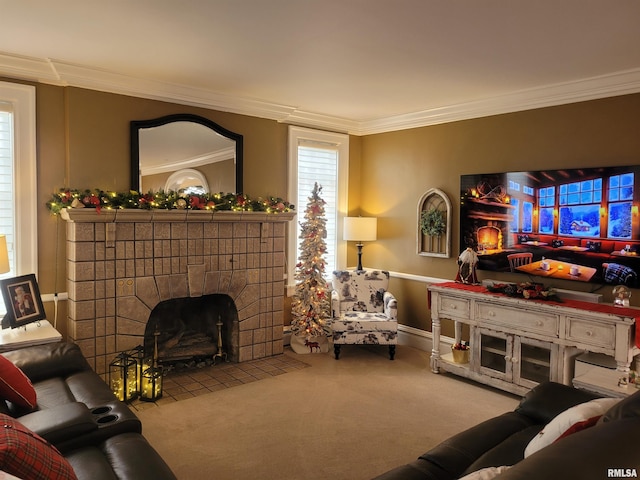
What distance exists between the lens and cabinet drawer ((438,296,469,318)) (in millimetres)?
4543

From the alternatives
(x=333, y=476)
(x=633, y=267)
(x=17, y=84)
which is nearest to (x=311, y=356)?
(x=333, y=476)

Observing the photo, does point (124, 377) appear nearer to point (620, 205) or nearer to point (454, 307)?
point (454, 307)

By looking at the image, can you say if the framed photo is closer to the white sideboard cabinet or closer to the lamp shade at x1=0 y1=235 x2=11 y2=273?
the lamp shade at x1=0 y1=235 x2=11 y2=273

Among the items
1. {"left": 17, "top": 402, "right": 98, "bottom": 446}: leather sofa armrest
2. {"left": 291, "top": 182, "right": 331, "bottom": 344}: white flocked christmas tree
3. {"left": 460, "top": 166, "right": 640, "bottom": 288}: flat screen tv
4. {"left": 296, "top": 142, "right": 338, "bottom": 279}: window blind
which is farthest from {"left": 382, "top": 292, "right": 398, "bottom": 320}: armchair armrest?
{"left": 17, "top": 402, "right": 98, "bottom": 446}: leather sofa armrest

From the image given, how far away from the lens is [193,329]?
5.21m

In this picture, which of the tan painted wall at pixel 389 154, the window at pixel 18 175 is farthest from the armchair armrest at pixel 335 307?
the window at pixel 18 175

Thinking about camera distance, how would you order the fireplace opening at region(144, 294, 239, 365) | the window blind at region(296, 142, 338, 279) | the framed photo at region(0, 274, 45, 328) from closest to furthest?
the framed photo at region(0, 274, 45, 328), the fireplace opening at region(144, 294, 239, 365), the window blind at region(296, 142, 338, 279)

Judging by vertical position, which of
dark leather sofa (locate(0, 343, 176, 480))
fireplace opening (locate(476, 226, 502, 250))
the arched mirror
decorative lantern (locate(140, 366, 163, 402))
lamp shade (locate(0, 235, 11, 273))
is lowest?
decorative lantern (locate(140, 366, 163, 402))

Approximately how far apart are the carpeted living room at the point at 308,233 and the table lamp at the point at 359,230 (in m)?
0.04

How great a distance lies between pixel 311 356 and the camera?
5.33 metres

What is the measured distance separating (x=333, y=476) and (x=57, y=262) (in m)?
2.95

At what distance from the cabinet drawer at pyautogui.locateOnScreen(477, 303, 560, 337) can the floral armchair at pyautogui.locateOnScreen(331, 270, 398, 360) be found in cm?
110

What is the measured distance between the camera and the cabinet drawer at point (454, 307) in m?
4.54

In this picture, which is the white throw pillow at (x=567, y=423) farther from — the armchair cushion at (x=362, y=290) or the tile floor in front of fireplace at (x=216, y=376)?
A: the armchair cushion at (x=362, y=290)
